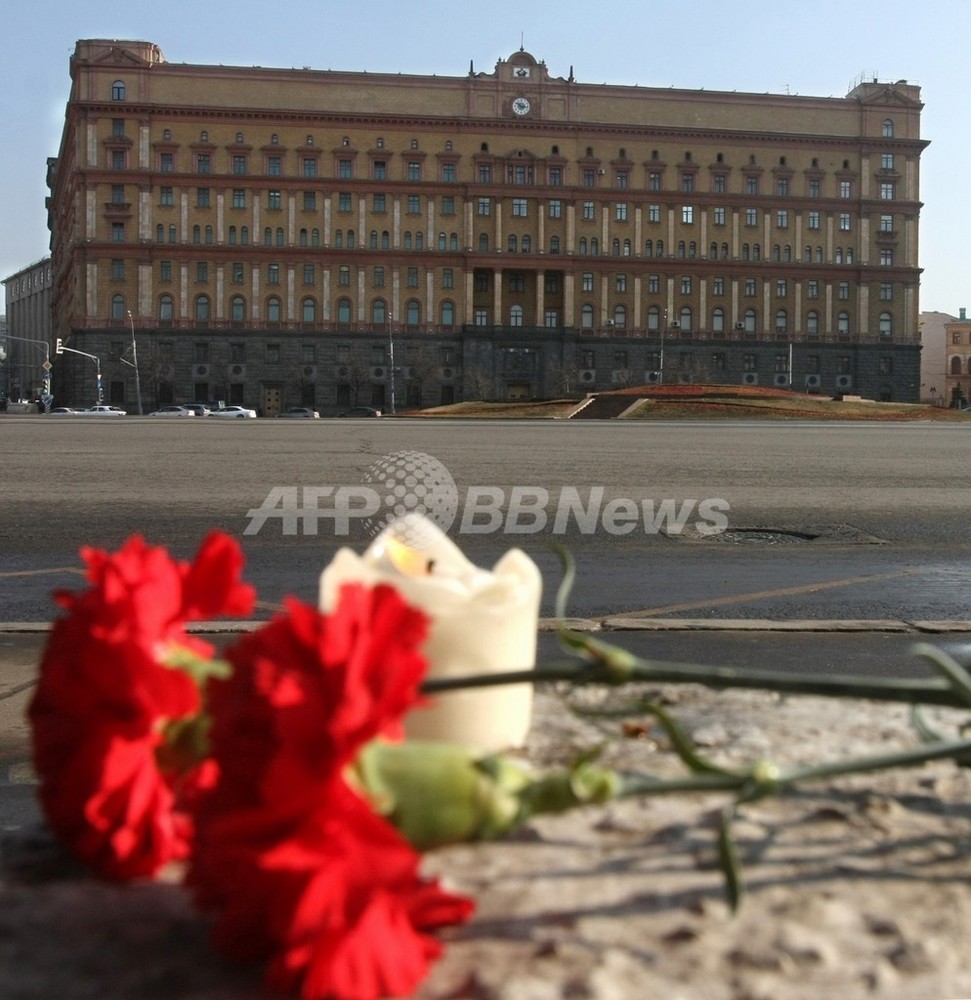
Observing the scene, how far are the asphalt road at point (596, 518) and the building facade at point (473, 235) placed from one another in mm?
61160

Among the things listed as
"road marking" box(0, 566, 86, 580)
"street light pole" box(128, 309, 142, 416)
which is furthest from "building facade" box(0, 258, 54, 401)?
"road marking" box(0, 566, 86, 580)

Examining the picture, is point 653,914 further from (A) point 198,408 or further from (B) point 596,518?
(A) point 198,408

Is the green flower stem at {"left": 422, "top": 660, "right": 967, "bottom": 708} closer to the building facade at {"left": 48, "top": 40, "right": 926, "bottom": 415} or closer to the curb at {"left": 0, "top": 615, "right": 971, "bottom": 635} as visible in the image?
the curb at {"left": 0, "top": 615, "right": 971, "bottom": 635}

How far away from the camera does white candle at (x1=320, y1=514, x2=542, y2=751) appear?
Answer: 0.73 metres

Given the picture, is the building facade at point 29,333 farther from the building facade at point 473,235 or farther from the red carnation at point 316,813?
the red carnation at point 316,813

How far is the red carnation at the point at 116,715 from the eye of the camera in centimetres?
55

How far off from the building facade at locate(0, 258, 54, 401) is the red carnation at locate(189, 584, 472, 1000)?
113425mm

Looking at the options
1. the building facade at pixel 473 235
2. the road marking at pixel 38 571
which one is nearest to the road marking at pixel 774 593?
the road marking at pixel 38 571

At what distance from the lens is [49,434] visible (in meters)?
25.3

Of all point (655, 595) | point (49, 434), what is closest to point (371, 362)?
point (49, 434)

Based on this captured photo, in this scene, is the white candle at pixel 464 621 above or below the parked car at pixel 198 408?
below

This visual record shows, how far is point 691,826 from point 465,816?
0.20 metres

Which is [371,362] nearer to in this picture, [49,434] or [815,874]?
[49,434]

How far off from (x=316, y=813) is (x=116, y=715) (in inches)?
5.4
